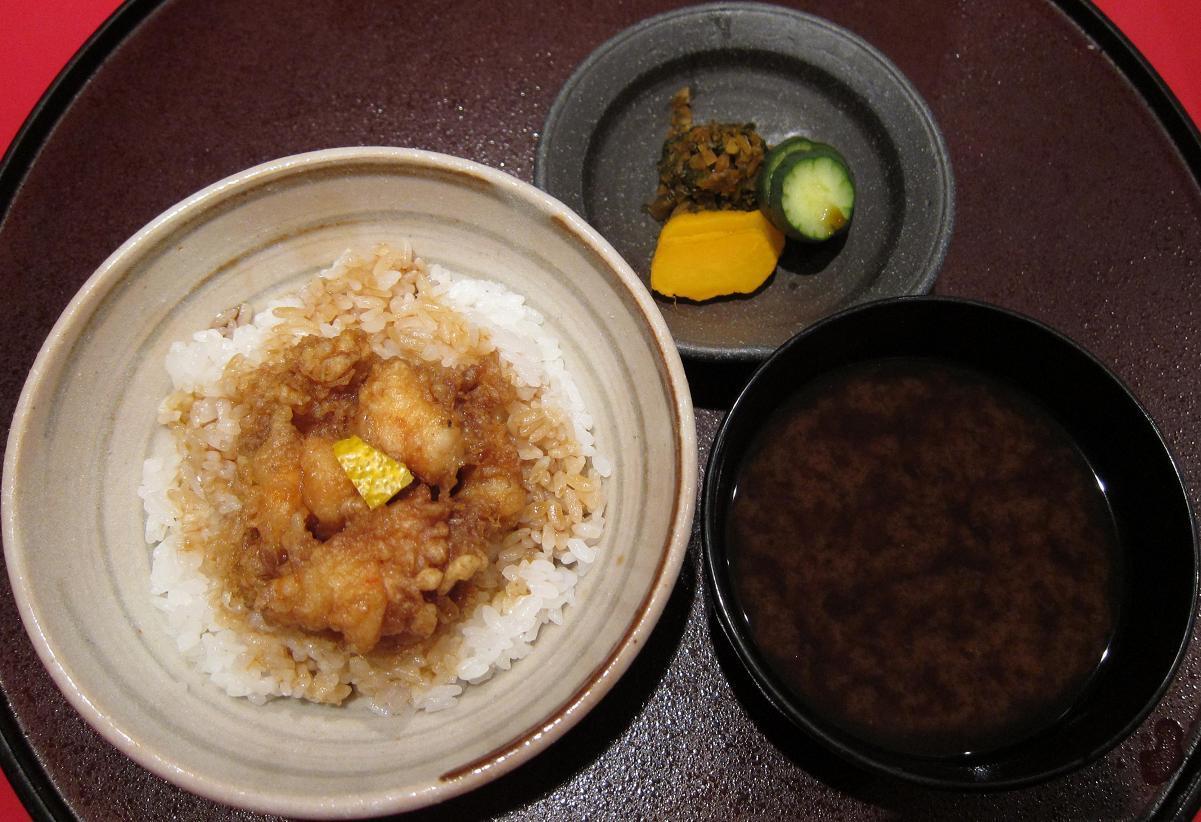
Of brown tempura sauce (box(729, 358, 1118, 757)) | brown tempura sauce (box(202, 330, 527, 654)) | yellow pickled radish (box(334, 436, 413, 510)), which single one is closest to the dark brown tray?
brown tempura sauce (box(729, 358, 1118, 757))

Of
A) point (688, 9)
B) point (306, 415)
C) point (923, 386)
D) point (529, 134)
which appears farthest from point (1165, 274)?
point (306, 415)

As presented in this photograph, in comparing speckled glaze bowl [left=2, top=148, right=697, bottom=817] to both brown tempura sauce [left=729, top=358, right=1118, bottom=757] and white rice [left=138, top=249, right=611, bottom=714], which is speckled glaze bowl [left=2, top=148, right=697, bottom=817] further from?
brown tempura sauce [left=729, top=358, right=1118, bottom=757]

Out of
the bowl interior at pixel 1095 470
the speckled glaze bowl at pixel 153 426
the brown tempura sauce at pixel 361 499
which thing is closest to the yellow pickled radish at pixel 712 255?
the speckled glaze bowl at pixel 153 426

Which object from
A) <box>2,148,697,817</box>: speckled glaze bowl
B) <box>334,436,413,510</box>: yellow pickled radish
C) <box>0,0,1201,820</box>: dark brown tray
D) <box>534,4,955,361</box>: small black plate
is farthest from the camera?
<box>534,4,955,361</box>: small black plate

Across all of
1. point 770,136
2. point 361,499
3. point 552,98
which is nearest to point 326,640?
point 361,499

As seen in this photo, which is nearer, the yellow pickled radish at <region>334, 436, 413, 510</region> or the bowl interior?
the bowl interior

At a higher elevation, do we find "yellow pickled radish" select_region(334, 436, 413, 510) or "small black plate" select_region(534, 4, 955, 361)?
"small black plate" select_region(534, 4, 955, 361)

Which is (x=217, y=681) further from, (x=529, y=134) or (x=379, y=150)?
(x=529, y=134)

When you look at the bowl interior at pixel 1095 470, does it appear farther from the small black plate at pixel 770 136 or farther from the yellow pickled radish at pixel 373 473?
the yellow pickled radish at pixel 373 473

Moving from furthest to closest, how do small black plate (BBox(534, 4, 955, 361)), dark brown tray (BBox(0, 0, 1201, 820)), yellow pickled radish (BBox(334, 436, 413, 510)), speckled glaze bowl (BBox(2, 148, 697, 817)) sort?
small black plate (BBox(534, 4, 955, 361)) → dark brown tray (BBox(0, 0, 1201, 820)) → yellow pickled radish (BBox(334, 436, 413, 510)) → speckled glaze bowl (BBox(2, 148, 697, 817))
